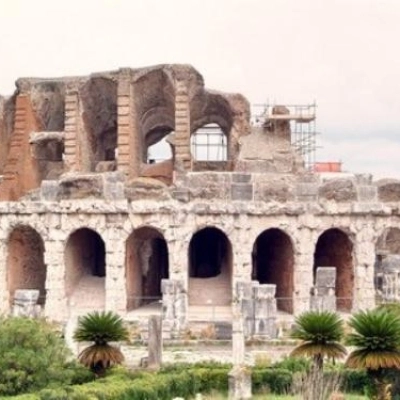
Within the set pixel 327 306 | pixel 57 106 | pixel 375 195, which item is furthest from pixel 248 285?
pixel 57 106

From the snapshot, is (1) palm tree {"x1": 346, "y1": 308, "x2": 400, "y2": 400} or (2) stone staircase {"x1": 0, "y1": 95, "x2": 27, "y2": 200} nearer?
(1) palm tree {"x1": 346, "y1": 308, "x2": 400, "y2": 400}

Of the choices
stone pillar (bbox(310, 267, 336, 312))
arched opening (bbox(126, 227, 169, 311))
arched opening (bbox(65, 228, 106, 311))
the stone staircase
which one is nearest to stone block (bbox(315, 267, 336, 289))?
stone pillar (bbox(310, 267, 336, 312))

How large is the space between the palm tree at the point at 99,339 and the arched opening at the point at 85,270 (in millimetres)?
10800

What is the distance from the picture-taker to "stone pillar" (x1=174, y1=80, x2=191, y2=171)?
123ft

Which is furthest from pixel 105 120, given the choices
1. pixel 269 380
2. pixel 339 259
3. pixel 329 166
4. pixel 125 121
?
pixel 269 380

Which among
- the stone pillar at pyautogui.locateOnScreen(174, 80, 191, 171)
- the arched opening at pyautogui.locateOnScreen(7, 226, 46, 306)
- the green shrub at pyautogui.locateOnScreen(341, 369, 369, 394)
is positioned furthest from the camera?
the stone pillar at pyautogui.locateOnScreen(174, 80, 191, 171)

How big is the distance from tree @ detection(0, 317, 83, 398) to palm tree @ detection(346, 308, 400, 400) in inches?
265

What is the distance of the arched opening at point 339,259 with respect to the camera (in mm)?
36281

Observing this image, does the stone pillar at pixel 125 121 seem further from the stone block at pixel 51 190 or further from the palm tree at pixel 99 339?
the palm tree at pixel 99 339

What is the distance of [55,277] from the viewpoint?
1379 inches

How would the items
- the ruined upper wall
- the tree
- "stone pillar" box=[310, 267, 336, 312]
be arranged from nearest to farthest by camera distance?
1. the tree
2. "stone pillar" box=[310, 267, 336, 312]
3. the ruined upper wall

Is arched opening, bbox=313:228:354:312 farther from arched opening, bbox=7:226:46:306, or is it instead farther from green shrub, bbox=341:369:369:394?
green shrub, bbox=341:369:369:394

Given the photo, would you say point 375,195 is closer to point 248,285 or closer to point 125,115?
point 248,285

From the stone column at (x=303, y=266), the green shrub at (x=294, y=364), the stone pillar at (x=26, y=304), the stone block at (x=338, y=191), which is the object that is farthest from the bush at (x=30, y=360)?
the stone block at (x=338, y=191)
